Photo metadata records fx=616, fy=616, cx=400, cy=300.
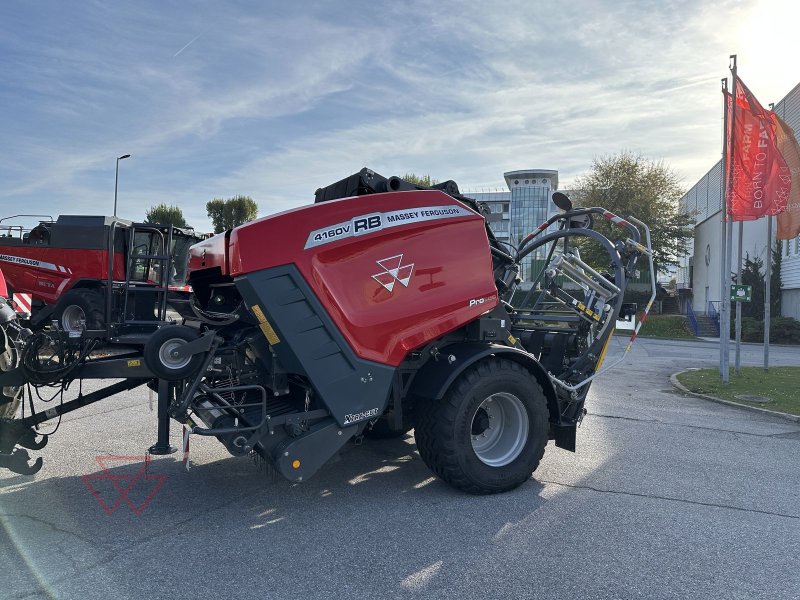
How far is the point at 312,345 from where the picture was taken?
423 centimetres

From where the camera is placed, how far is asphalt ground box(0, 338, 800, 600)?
137 inches

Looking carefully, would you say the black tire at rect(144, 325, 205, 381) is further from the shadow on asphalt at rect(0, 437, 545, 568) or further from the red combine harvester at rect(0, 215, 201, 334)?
the red combine harvester at rect(0, 215, 201, 334)

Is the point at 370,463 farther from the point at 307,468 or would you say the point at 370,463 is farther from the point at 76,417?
the point at 76,417

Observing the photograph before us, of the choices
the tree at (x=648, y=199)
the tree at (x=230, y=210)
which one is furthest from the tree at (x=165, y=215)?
the tree at (x=648, y=199)

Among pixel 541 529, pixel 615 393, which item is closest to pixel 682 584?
pixel 541 529

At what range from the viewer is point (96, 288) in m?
12.3

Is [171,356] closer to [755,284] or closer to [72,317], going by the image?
[72,317]

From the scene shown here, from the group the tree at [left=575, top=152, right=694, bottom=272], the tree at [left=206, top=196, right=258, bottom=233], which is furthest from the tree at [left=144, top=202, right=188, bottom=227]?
the tree at [left=575, top=152, right=694, bottom=272]

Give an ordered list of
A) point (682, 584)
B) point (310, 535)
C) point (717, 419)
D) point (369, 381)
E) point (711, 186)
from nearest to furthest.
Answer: point (682, 584)
point (310, 535)
point (369, 381)
point (717, 419)
point (711, 186)

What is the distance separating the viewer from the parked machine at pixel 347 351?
165 inches

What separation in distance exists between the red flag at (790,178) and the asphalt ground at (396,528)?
9.36 metres

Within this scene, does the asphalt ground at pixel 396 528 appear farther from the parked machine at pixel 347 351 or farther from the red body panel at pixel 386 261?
the red body panel at pixel 386 261

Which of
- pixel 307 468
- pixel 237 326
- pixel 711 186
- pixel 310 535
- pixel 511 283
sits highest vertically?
pixel 711 186

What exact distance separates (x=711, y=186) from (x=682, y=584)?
4639 centimetres
